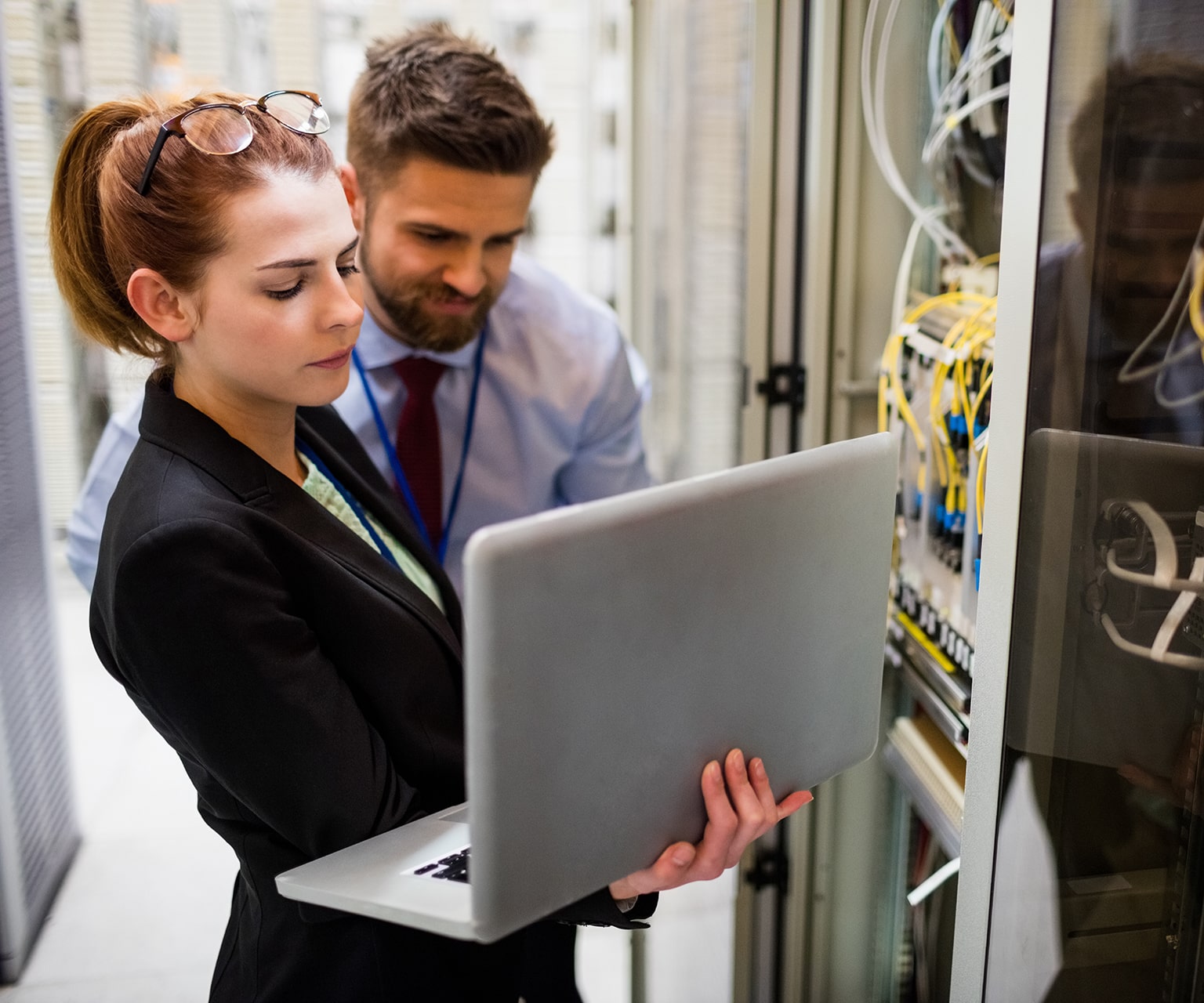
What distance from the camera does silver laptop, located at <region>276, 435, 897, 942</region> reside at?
2.49 feet

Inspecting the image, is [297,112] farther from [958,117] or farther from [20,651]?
[20,651]

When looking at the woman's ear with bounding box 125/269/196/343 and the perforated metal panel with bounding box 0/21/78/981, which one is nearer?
the woman's ear with bounding box 125/269/196/343

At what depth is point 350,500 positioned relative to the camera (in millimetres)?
1270

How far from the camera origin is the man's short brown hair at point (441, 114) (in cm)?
160

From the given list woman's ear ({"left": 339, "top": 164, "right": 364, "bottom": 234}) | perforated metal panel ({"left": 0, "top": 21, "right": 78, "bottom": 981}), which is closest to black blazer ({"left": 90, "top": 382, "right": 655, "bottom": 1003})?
woman's ear ({"left": 339, "top": 164, "right": 364, "bottom": 234})

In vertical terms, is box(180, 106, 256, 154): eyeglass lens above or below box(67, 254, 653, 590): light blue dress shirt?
above

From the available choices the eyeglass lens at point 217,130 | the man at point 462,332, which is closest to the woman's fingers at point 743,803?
the eyeglass lens at point 217,130

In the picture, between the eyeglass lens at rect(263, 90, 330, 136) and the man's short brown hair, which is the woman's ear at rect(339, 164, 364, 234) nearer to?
the eyeglass lens at rect(263, 90, 330, 136)

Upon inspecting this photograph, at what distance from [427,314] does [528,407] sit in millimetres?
281

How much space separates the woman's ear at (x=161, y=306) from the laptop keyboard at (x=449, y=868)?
20.3 inches

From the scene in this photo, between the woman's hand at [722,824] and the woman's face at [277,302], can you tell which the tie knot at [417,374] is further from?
the woman's hand at [722,824]

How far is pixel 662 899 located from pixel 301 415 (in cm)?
136

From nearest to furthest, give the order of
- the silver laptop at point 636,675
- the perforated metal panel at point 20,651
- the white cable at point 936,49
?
the silver laptop at point 636,675
the white cable at point 936,49
the perforated metal panel at point 20,651

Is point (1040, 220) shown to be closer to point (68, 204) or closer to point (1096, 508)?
point (1096, 508)
